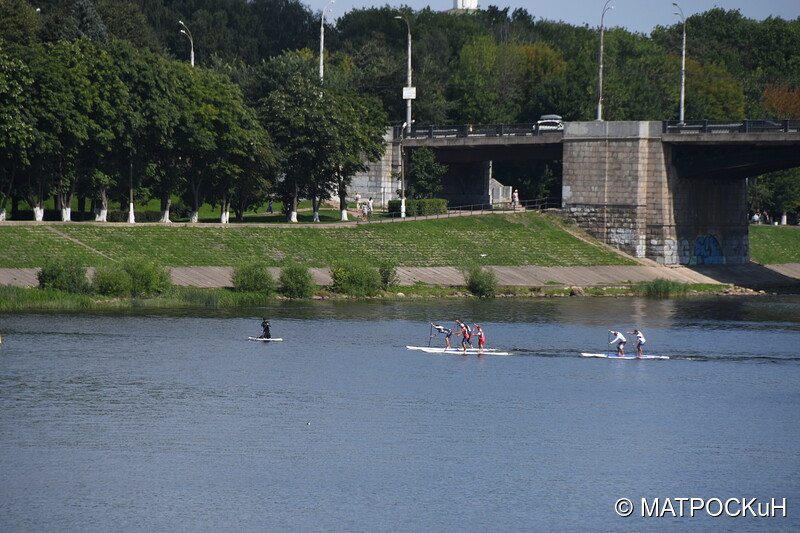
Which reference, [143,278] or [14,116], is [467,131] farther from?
[143,278]

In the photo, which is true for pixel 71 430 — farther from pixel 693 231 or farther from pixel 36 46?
pixel 693 231

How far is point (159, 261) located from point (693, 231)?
5745 centimetres

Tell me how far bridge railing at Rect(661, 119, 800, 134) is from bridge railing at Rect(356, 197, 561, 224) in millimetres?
18176

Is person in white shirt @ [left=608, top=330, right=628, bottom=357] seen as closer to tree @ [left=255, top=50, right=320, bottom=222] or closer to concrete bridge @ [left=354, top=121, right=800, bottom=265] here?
concrete bridge @ [left=354, top=121, right=800, bottom=265]

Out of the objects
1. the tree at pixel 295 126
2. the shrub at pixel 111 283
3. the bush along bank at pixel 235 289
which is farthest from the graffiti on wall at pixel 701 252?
the shrub at pixel 111 283

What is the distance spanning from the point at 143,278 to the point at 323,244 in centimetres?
2520

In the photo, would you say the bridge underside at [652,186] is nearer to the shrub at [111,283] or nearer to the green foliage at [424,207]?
the green foliage at [424,207]

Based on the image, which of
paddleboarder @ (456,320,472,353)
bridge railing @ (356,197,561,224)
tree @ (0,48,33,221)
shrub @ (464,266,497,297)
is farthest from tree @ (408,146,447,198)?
paddleboarder @ (456,320,472,353)

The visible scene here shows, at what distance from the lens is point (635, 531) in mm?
39688

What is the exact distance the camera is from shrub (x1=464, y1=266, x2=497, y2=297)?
10136 centimetres

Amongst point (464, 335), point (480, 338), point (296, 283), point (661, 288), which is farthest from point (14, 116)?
point (661, 288)

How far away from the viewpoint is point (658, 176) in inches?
4749

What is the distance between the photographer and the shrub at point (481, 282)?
333ft

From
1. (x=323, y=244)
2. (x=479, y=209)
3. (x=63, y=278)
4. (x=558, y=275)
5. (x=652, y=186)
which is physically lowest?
(x=63, y=278)
